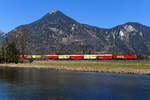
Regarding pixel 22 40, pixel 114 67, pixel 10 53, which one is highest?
pixel 22 40

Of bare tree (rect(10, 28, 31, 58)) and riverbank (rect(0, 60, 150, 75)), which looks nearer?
riverbank (rect(0, 60, 150, 75))

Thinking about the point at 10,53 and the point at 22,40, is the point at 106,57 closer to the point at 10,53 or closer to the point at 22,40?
the point at 22,40

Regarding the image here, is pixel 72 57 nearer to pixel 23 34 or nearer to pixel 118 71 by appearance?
pixel 23 34

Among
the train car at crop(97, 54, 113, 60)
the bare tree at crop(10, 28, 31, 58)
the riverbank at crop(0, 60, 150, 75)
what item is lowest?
the riverbank at crop(0, 60, 150, 75)

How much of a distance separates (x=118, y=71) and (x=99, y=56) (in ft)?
237

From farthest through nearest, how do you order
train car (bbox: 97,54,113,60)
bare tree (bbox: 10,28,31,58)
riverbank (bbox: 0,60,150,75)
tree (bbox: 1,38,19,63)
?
train car (bbox: 97,54,113,60) < bare tree (bbox: 10,28,31,58) < tree (bbox: 1,38,19,63) < riverbank (bbox: 0,60,150,75)

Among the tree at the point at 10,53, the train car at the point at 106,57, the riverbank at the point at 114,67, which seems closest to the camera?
the riverbank at the point at 114,67

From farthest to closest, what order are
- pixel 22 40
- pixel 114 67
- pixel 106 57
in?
pixel 106 57 < pixel 22 40 < pixel 114 67

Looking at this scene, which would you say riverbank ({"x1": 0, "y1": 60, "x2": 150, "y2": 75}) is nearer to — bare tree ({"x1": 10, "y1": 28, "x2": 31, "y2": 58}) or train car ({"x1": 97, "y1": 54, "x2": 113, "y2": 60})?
bare tree ({"x1": 10, "y1": 28, "x2": 31, "y2": 58})

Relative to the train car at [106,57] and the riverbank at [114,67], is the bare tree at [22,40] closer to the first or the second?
the riverbank at [114,67]

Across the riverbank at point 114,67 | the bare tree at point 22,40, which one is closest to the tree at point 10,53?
the bare tree at point 22,40

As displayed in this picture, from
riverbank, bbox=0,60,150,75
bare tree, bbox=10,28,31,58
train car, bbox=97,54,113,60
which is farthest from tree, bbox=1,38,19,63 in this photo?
train car, bbox=97,54,113,60

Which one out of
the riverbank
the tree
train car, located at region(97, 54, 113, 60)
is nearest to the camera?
the riverbank

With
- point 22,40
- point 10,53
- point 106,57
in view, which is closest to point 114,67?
point 106,57
